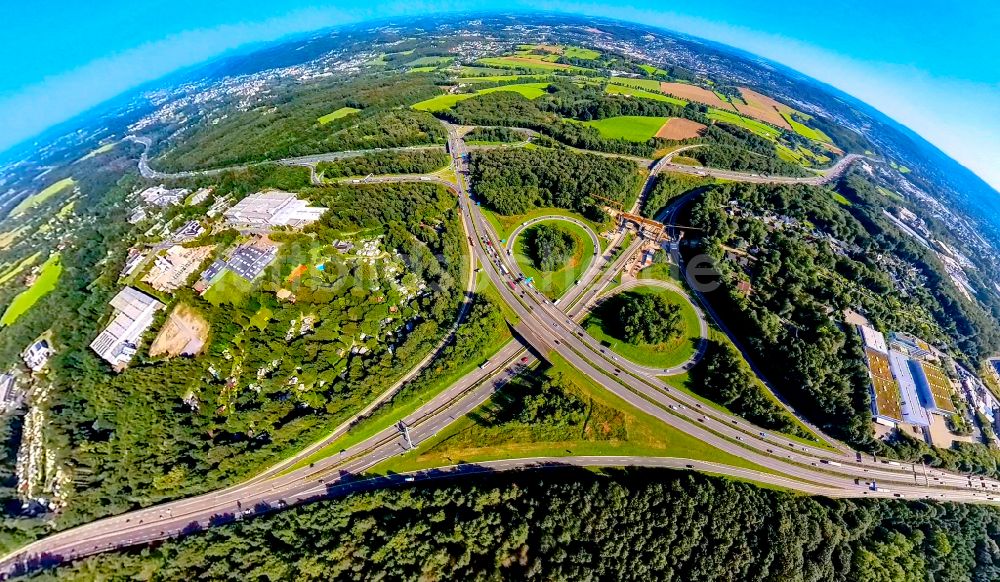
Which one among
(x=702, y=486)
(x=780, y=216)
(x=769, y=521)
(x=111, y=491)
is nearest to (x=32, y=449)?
(x=111, y=491)

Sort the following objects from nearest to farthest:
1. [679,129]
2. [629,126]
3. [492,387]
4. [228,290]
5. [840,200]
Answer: [492,387] → [228,290] → [840,200] → [679,129] → [629,126]

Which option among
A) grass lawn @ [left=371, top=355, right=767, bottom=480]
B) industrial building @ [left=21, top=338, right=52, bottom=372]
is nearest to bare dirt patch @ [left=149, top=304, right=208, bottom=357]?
industrial building @ [left=21, top=338, right=52, bottom=372]

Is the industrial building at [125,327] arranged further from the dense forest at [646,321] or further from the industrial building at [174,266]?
the dense forest at [646,321]

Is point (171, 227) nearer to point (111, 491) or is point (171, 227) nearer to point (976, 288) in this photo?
point (111, 491)

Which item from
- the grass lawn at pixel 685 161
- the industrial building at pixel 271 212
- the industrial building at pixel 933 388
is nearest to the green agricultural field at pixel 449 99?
the grass lawn at pixel 685 161

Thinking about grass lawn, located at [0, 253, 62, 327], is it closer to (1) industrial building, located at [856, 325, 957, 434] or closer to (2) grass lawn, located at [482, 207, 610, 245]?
(2) grass lawn, located at [482, 207, 610, 245]

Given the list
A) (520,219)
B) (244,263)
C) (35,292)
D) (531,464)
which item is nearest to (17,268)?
(35,292)

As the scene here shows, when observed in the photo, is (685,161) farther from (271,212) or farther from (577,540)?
(271,212)
